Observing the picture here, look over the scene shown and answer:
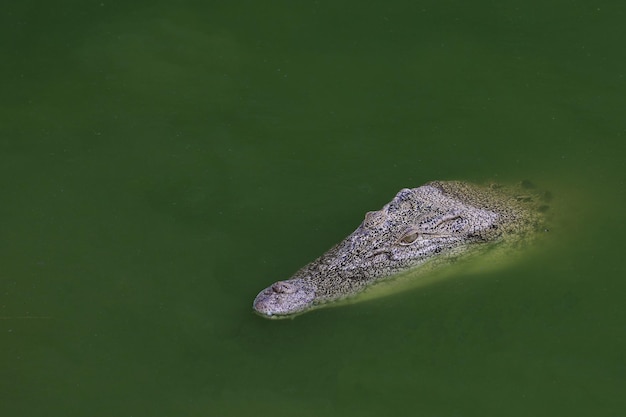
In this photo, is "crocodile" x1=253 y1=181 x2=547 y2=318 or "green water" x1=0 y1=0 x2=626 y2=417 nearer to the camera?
"green water" x1=0 y1=0 x2=626 y2=417

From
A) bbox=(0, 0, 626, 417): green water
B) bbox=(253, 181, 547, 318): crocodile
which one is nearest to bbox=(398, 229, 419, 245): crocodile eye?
bbox=(253, 181, 547, 318): crocodile

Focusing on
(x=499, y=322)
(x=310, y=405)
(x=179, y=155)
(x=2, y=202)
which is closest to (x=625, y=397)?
(x=499, y=322)

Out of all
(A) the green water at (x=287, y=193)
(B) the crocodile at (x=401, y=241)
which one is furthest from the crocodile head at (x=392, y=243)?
(A) the green water at (x=287, y=193)

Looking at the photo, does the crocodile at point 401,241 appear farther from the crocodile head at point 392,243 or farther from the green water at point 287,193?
the green water at point 287,193

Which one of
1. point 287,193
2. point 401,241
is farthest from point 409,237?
point 287,193

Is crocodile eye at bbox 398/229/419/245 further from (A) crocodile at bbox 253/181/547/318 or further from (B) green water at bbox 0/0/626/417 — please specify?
(B) green water at bbox 0/0/626/417

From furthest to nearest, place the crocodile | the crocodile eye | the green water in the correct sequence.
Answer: the crocodile eye < the crocodile < the green water

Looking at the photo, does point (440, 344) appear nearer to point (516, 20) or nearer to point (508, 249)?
point (508, 249)

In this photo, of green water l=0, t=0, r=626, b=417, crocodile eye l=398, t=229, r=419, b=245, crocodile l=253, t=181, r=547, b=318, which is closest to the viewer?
green water l=0, t=0, r=626, b=417
